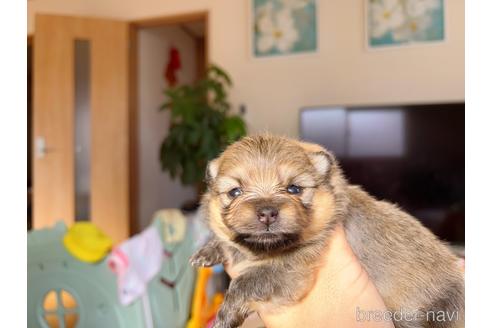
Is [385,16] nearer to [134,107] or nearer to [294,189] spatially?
[134,107]

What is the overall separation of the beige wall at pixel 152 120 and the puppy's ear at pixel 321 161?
3.25 meters

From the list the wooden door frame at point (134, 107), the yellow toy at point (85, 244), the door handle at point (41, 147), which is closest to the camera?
the yellow toy at point (85, 244)

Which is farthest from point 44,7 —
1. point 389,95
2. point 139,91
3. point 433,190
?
point 433,190

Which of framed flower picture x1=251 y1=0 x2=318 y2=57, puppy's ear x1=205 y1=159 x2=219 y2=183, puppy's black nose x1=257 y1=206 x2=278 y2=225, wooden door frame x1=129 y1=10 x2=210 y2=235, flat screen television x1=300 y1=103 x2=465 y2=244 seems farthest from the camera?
wooden door frame x1=129 y1=10 x2=210 y2=235

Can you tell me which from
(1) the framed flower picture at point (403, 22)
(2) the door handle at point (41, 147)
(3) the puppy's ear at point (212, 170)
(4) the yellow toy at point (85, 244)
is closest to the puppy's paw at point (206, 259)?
(3) the puppy's ear at point (212, 170)

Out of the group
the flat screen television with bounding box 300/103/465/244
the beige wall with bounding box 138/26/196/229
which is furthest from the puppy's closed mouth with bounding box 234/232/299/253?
the beige wall with bounding box 138/26/196/229

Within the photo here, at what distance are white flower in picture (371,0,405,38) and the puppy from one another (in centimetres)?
220

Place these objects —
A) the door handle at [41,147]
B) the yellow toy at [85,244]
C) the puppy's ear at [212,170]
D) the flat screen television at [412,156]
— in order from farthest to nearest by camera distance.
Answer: the door handle at [41,147], the flat screen television at [412,156], the yellow toy at [85,244], the puppy's ear at [212,170]

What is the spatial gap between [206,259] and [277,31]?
95.5 inches

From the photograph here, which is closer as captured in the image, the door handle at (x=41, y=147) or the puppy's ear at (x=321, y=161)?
the puppy's ear at (x=321, y=161)

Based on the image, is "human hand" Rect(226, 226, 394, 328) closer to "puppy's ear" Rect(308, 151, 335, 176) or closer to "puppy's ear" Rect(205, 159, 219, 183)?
"puppy's ear" Rect(308, 151, 335, 176)

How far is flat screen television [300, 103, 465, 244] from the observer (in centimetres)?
225

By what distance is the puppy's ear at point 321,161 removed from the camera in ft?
1.95

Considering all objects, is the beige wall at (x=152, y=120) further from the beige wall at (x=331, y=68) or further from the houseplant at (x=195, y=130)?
the houseplant at (x=195, y=130)
